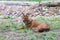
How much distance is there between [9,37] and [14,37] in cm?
12

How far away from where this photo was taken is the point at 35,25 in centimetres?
623

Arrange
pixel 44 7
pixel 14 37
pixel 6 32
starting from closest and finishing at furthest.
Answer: pixel 14 37
pixel 6 32
pixel 44 7

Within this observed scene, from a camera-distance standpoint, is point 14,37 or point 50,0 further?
point 50,0

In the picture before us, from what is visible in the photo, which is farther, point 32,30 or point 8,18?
point 8,18

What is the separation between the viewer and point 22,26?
249 inches

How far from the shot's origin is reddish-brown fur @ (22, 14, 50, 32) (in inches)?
233

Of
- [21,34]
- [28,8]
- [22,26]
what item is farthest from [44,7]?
[21,34]

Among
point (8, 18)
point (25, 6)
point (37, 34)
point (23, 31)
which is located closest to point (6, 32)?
point (23, 31)

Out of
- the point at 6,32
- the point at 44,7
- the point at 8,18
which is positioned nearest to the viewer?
the point at 6,32

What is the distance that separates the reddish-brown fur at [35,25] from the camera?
19.4ft

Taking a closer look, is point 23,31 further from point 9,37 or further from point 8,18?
point 8,18

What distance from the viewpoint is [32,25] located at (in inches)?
246

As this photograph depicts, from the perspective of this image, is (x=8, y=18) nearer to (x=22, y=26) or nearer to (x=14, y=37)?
(x=22, y=26)

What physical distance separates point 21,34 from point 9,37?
15.5 inches
